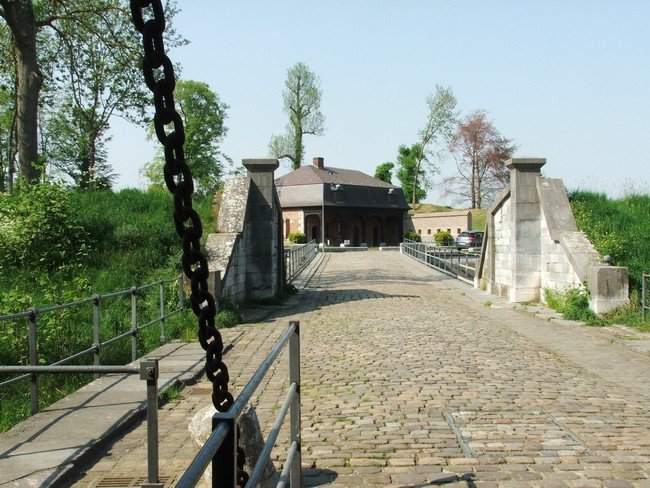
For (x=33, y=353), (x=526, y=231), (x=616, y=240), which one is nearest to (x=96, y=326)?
(x=33, y=353)

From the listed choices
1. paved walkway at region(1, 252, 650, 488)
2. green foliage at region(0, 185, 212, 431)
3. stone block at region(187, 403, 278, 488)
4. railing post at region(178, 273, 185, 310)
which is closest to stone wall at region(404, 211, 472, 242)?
green foliage at region(0, 185, 212, 431)

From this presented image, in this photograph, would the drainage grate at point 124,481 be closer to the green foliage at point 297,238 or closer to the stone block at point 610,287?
the stone block at point 610,287

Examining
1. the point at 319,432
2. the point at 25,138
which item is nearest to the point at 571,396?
the point at 319,432

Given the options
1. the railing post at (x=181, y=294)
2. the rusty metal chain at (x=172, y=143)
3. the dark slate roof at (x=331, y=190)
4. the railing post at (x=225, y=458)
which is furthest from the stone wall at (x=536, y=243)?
the dark slate roof at (x=331, y=190)

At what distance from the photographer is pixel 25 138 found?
51.3 ft

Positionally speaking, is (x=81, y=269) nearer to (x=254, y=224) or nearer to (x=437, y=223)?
(x=254, y=224)

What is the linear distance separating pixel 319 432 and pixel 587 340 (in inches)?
244

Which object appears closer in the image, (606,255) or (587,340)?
(587,340)

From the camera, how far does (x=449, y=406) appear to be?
5984mm

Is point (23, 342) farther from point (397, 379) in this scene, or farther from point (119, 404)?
point (397, 379)

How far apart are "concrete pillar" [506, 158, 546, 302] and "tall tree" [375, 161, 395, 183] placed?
69.9 metres

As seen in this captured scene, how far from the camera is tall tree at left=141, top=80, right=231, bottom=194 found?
179 ft

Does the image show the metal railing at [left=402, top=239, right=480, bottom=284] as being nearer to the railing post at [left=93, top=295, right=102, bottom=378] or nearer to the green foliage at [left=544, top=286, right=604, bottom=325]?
the green foliage at [left=544, top=286, right=604, bottom=325]

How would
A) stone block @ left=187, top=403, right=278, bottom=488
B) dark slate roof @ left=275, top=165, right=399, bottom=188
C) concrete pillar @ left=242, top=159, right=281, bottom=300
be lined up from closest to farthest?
1. stone block @ left=187, top=403, right=278, bottom=488
2. concrete pillar @ left=242, top=159, right=281, bottom=300
3. dark slate roof @ left=275, top=165, right=399, bottom=188
